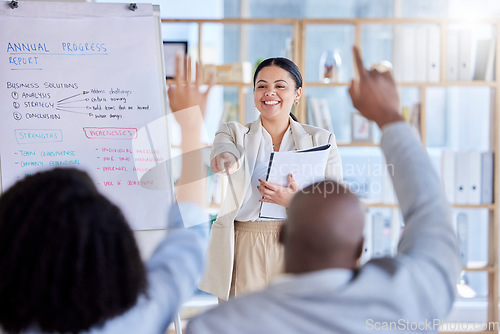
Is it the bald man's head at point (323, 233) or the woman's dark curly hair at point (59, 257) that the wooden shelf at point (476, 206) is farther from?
the woman's dark curly hair at point (59, 257)

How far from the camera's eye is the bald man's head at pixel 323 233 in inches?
31.9

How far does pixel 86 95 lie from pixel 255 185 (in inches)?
32.2

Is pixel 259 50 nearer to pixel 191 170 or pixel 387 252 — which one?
pixel 387 252

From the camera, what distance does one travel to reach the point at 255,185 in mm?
2139

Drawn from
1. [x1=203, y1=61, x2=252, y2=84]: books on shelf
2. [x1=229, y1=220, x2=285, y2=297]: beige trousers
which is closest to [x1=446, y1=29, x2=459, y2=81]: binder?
[x1=203, y1=61, x2=252, y2=84]: books on shelf

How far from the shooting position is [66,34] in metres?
2.18

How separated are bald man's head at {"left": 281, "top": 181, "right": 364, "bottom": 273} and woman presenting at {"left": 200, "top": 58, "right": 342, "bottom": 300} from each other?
1.17 m

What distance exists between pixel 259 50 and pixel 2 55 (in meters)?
2.38

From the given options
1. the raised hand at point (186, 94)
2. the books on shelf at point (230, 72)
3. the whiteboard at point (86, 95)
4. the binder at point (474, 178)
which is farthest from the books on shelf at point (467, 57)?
the raised hand at point (186, 94)

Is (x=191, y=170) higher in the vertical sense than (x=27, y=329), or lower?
higher

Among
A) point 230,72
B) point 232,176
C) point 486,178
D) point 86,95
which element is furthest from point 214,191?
point 486,178

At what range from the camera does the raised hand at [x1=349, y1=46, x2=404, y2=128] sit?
887mm

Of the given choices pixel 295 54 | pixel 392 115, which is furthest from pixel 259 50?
pixel 392 115

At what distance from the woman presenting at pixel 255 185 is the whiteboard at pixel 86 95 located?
0.31 meters
